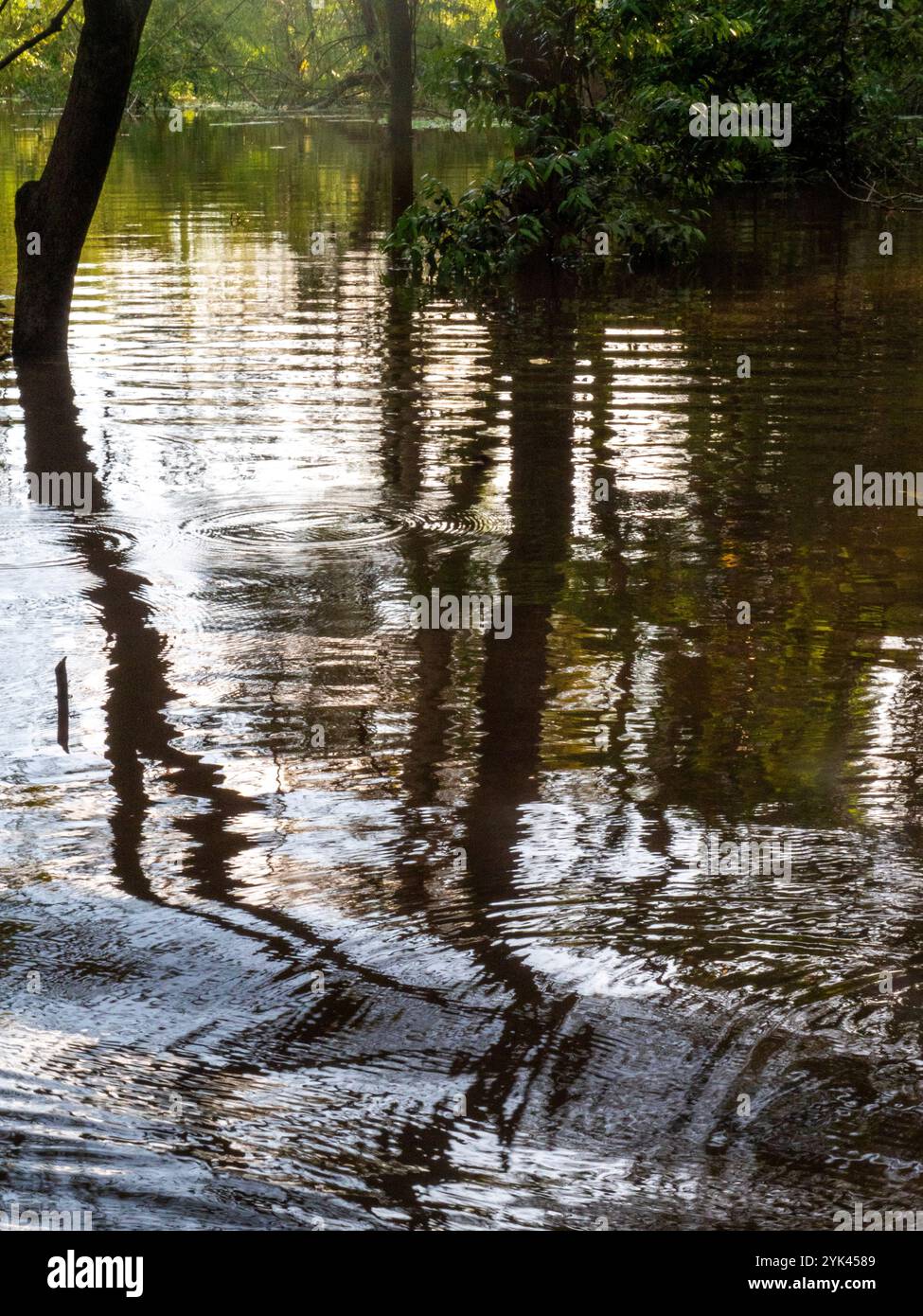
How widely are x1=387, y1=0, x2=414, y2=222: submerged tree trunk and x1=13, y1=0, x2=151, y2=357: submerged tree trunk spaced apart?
12060 millimetres

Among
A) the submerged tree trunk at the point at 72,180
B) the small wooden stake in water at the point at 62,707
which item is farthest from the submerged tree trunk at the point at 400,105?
the small wooden stake in water at the point at 62,707

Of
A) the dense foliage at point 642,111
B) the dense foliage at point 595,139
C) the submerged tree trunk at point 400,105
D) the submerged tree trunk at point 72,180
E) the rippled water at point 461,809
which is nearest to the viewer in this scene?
the rippled water at point 461,809

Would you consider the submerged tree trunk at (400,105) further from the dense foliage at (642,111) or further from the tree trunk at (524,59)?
the tree trunk at (524,59)

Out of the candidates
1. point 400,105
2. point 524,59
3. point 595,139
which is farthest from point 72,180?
point 400,105

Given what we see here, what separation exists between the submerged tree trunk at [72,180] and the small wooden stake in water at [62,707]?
698 cm

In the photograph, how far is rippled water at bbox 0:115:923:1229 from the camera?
374 cm

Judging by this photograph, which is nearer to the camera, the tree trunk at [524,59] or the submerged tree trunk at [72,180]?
the submerged tree trunk at [72,180]

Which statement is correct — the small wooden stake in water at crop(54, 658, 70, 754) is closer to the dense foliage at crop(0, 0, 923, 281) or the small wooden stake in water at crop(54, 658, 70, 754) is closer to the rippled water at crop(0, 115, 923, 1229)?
the rippled water at crop(0, 115, 923, 1229)

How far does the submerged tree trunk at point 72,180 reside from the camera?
12359 mm

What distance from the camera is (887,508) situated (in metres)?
9.12

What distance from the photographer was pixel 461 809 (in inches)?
217

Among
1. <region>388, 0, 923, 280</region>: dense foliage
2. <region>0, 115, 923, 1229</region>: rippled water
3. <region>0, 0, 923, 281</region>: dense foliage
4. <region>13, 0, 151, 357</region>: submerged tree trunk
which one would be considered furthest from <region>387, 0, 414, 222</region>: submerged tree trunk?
<region>0, 115, 923, 1229</region>: rippled water
